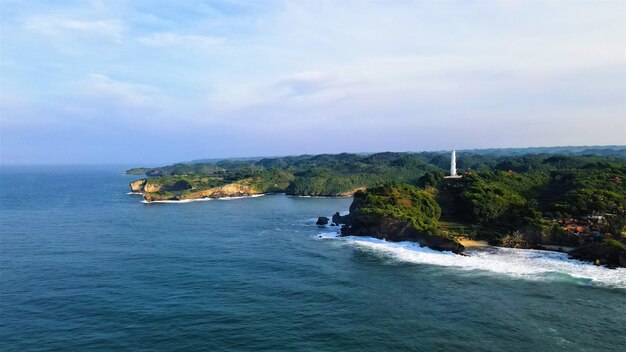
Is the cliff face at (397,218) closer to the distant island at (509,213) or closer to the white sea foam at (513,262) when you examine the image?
the distant island at (509,213)

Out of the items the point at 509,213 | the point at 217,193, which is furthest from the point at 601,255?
the point at 217,193

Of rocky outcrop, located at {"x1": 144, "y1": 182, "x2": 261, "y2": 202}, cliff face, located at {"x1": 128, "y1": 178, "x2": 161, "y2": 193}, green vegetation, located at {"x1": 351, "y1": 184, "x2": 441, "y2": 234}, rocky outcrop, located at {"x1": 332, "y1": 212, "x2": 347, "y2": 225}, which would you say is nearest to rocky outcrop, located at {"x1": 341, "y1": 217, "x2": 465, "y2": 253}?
green vegetation, located at {"x1": 351, "y1": 184, "x2": 441, "y2": 234}

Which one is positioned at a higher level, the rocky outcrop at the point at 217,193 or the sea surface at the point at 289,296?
the rocky outcrop at the point at 217,193

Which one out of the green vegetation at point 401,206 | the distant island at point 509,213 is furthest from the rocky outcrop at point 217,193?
the green vegetation at point 401,206

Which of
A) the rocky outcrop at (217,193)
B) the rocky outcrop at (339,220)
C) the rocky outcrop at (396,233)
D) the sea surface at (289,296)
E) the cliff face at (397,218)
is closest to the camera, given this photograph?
the sea surface at (289,296)

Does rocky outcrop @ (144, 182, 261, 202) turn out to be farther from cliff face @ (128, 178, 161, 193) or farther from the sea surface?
the sea surface

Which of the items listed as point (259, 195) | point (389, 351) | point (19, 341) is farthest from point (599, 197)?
point (259, 195)
